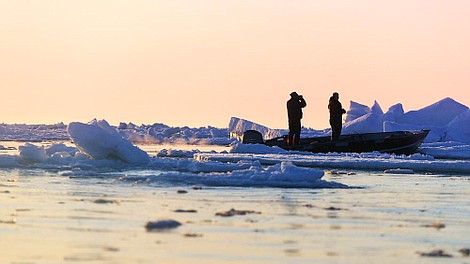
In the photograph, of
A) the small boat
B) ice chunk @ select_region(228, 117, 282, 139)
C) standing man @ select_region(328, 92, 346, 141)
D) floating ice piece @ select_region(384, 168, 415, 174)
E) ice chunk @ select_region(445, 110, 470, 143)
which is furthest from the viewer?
ice chunk @ select_region(228, 117, 282, 139)

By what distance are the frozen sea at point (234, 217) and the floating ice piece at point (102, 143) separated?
1640 millimetres

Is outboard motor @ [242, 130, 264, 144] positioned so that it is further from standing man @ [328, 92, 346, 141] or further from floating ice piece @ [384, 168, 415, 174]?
floating ice piece @ [384, 168, 415, 174]

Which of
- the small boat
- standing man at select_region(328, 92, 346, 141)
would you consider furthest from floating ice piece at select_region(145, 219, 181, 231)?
the small boat

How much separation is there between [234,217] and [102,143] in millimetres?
9114

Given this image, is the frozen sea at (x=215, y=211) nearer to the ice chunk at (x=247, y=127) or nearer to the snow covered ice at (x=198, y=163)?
the snow covered ice at (x=198, y=163)

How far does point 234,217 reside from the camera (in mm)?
9617

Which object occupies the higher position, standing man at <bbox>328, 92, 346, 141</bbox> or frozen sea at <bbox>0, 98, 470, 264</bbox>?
standing man at <bbox>328, 92, 346, 141</bbox>

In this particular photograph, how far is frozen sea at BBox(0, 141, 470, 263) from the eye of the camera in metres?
7.54

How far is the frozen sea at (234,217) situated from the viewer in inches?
297

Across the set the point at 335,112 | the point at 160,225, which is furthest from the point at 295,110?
the point at 160,225

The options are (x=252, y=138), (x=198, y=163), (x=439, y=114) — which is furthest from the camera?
(x=439, y=114)

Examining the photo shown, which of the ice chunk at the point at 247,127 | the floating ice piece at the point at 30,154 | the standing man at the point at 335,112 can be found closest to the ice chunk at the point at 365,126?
the ice chunk at the point at 247,127

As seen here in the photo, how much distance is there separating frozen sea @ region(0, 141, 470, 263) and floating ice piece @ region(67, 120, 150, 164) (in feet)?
5.38

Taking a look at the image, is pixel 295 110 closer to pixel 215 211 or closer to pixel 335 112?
pixel 335 112
